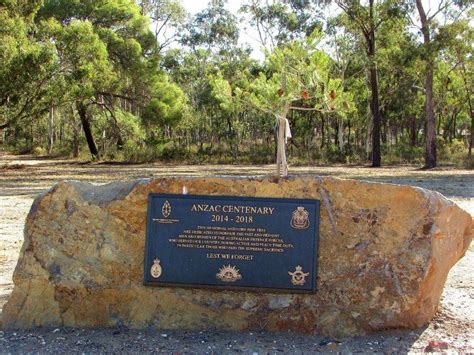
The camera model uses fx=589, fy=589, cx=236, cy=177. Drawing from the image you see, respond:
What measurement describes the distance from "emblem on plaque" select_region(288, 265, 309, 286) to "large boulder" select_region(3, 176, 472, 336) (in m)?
0.11

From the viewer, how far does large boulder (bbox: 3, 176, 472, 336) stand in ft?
13.8

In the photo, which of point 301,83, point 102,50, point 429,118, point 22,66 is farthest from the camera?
point 429,118

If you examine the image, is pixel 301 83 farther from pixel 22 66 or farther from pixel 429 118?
pixel 429 118

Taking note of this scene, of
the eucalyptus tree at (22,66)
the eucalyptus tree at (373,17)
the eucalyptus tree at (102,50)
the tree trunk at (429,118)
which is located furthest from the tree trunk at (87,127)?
the tree trunk at (429,118)

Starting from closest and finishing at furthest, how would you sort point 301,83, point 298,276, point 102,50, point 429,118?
point 298,276, point 301,83, point 102,50, point 429,118

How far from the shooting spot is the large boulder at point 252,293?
421cm

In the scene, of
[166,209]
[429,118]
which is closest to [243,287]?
[166,209]

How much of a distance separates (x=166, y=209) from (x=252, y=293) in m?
0.88

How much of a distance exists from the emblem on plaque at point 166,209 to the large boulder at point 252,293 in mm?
108

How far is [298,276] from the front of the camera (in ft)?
13.8

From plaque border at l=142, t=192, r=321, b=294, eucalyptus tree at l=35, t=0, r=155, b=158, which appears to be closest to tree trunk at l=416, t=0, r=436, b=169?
eucalyptus tree at l=35, t=0, r=155, b=158

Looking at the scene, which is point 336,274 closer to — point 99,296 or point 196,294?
point 196,294

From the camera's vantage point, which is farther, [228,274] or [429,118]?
[429,118]

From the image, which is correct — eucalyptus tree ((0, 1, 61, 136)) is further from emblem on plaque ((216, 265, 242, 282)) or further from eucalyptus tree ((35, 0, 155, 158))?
emblem on plaque ((216, 265, 242, 282))
